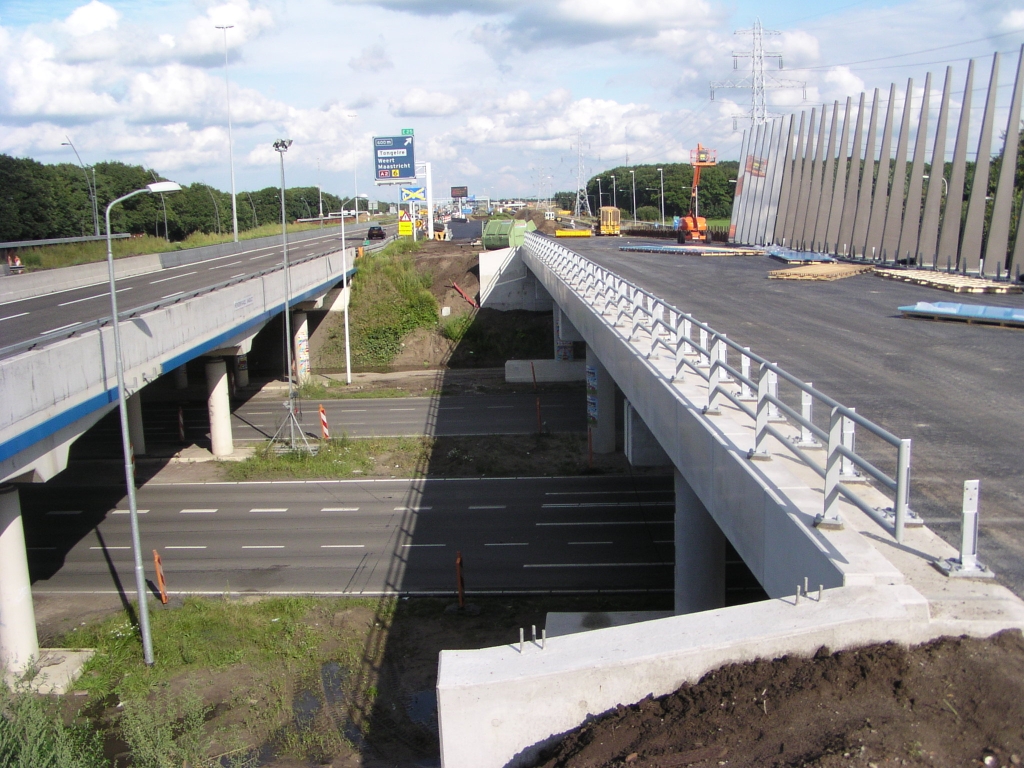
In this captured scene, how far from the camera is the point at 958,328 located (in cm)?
1934

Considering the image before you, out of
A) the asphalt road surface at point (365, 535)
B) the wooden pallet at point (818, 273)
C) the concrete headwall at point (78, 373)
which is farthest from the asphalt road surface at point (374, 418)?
the wooden pallet at point (818, 273)

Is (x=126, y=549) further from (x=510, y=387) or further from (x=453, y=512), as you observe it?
(x=510, y=387)

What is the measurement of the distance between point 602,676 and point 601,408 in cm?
2393

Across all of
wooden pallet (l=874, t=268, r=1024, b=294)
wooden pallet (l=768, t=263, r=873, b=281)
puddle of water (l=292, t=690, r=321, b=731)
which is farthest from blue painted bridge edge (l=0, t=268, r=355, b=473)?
wooden pallet (l=874, t=268, r=1024, b=294)

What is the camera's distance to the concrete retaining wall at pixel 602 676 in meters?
5.43

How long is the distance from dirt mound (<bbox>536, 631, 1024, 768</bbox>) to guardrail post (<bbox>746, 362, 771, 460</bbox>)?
2.85 metres

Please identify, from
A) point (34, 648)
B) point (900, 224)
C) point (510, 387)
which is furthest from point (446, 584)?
point (900, 224)

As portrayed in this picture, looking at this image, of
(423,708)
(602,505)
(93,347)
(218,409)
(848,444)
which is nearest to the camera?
(848,444)

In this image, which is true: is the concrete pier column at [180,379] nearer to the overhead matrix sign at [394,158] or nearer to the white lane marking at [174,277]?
the white lane marking at [174,277]

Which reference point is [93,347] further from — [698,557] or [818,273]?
[818,273]

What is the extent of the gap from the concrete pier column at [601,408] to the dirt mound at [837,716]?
23.5 m

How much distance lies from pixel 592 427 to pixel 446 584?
11.8 metres

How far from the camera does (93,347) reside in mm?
16781

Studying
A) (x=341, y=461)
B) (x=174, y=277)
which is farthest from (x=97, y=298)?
(x=341, y=461)
